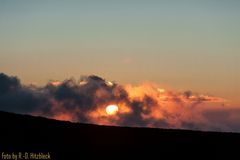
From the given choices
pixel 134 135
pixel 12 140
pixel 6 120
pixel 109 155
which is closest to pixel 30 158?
pixel 12 140

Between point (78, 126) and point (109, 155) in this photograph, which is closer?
point (109, 155)

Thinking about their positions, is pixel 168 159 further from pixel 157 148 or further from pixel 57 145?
pixel 57 145

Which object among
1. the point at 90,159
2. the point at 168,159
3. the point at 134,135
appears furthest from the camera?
the point at 134,135

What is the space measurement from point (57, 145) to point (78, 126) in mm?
9803

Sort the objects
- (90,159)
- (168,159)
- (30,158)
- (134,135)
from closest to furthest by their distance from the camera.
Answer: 1. (30,158)
2. (90,159)
3. (168,159)
4. (134,135)

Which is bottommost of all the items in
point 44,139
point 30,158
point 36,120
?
point 30,158

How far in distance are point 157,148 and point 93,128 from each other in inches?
348

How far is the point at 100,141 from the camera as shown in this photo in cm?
5634

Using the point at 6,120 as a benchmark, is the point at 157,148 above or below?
below

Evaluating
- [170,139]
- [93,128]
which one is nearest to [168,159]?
[170,139]

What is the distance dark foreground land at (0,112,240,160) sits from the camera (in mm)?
50969

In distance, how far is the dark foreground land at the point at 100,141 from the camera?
5097cm

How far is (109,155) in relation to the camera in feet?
170

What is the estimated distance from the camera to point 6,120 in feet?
190
